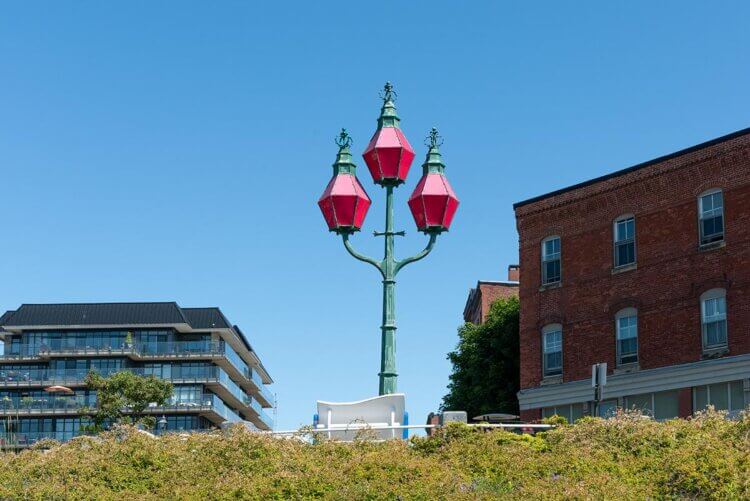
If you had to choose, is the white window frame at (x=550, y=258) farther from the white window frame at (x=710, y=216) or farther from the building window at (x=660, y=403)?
the white window frame at (x=710, y=216)

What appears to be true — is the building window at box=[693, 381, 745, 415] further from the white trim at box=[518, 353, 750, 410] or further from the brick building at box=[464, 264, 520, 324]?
the brick building at box=[464, 264, 520, 324]

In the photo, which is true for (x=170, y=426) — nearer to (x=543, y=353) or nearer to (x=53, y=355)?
(x=53, y=355)

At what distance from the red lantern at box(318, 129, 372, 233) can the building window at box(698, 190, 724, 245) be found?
67.0ft

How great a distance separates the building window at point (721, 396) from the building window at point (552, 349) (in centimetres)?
655

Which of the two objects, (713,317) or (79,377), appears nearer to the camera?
(713,317)

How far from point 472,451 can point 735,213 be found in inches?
938

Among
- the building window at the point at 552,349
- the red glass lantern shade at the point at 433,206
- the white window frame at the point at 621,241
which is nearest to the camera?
the red glass lantern shade at the point at 433,206

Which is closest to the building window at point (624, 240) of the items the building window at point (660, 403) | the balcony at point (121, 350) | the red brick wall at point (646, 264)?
the red brick wall at point (646, 264)

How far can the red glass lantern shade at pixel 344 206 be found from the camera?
24078mm

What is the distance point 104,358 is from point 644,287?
227 ft

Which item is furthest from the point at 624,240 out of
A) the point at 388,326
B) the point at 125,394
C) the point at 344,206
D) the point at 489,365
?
the point at 125,394

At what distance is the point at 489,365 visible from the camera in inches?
2339

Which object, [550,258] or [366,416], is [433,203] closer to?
[366,416]

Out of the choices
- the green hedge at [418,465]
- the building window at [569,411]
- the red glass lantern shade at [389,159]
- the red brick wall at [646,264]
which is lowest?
the green hedge at [418,465]
